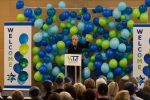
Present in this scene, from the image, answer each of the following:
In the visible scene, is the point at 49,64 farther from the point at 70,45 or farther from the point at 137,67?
the point at 137,67

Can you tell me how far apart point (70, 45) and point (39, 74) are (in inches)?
41.9

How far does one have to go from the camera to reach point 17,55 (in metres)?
9.73

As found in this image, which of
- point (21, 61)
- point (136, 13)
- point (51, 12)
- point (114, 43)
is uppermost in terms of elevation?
point (51, 12)

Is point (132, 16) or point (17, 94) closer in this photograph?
point (17, 94)

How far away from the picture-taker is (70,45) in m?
9.83

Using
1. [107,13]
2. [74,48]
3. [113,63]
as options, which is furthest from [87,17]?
[113,63]

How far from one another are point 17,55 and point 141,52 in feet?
9.82

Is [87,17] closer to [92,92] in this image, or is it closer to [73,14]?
[73,14]

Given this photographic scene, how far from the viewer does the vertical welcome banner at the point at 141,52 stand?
362 inches

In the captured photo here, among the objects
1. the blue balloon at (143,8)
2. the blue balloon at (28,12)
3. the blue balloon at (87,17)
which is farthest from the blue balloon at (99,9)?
the blue balloon at (28,12)

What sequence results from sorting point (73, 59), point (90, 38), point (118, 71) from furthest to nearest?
1. point (90, 38)
2. point (118, 71)
3. point (73, 59)

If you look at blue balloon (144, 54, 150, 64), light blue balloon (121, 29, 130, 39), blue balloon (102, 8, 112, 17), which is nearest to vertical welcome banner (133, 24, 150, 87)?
blue balloon (144, 54, 150, 64)

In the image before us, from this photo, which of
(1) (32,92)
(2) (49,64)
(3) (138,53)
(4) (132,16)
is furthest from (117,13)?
(1) (32,92)

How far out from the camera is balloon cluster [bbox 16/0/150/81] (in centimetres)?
965
